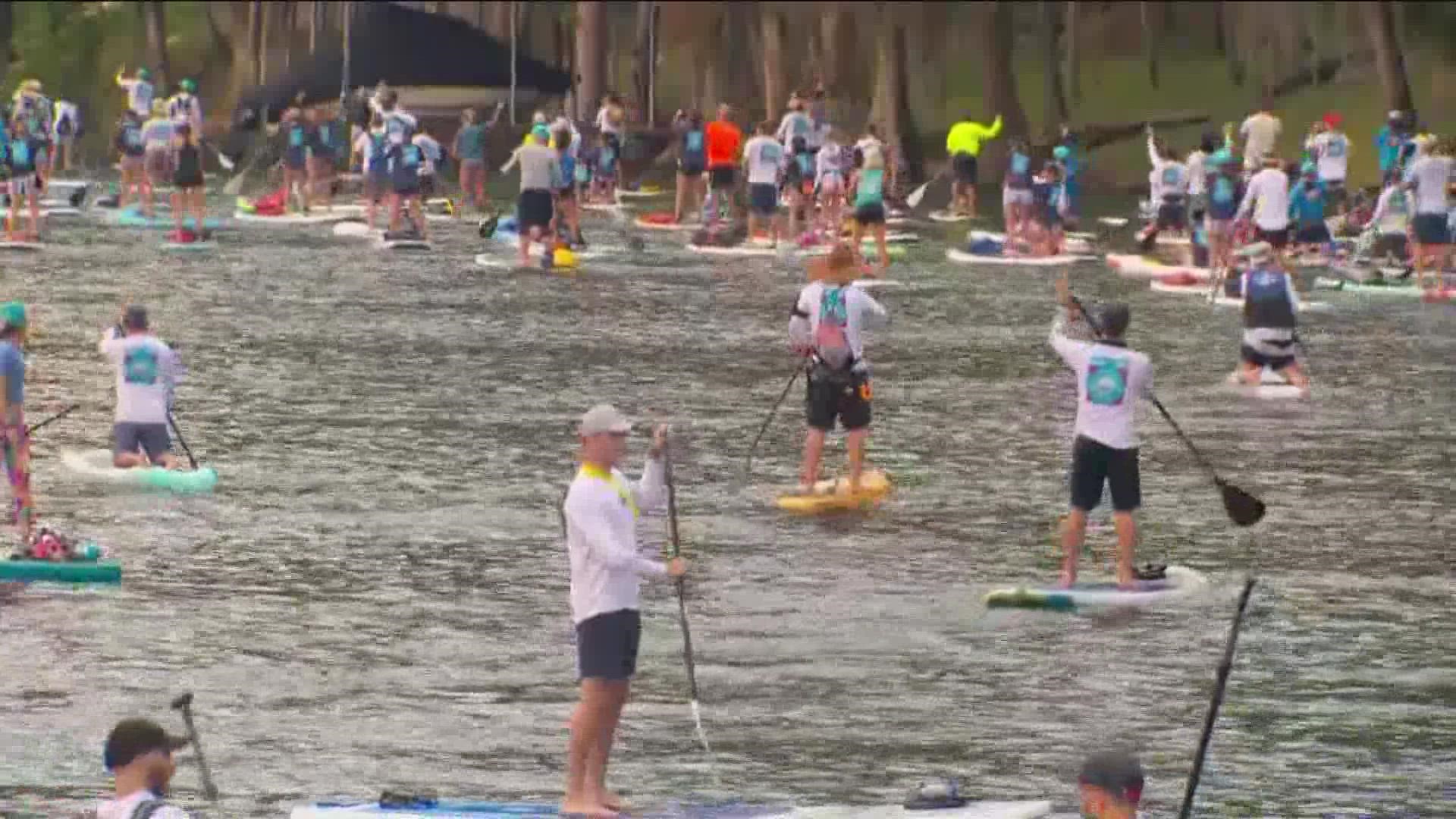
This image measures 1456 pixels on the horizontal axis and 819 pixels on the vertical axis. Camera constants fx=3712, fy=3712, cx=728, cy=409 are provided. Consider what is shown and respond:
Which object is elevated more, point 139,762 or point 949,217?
point 139,762

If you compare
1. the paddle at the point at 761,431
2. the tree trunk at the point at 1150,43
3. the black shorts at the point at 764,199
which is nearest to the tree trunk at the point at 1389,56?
the black shorts at the point at 764,199

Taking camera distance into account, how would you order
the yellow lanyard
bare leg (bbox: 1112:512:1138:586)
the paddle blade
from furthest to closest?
1. the paddle blade
2. bare leg (bbox: 1112:512:1138:586)
3. the yellow lanyard

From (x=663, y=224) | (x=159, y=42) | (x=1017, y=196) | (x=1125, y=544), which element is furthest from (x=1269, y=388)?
(x=159, y=42)

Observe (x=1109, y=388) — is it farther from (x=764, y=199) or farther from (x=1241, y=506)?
(x=764, y=199)

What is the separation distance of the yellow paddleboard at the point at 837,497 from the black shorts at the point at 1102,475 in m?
3.76

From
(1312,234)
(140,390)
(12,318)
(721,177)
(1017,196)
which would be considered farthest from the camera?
(721,177)

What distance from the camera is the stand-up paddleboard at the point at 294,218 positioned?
54250mm

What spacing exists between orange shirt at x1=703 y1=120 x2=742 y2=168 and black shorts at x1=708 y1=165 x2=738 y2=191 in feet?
0.23

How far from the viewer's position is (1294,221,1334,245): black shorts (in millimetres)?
45594

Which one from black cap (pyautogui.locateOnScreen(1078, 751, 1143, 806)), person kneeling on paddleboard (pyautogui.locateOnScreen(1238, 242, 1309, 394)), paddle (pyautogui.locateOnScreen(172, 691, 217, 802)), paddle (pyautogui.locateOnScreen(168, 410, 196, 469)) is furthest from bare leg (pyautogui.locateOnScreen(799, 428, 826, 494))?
black cap (pyautogui.locateOnScreen(1078, 751, 1143, 806))

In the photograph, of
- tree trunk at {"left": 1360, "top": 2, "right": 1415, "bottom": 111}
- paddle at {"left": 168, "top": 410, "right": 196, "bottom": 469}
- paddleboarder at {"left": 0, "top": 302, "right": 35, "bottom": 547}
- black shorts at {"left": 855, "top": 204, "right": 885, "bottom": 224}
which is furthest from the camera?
tree trunk at {"left": 1360, "top": 2, "right": 1415, "bottom": 111}

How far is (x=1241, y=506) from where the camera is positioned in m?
20.6

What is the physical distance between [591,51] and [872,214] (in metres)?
32.3

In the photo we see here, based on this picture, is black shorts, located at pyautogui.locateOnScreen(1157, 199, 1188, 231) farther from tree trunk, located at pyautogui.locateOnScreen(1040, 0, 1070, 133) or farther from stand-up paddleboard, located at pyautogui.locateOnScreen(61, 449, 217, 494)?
stand-up paddleboard, located at pyautogui.locateOnScreen(61, 449, 217, 494)
